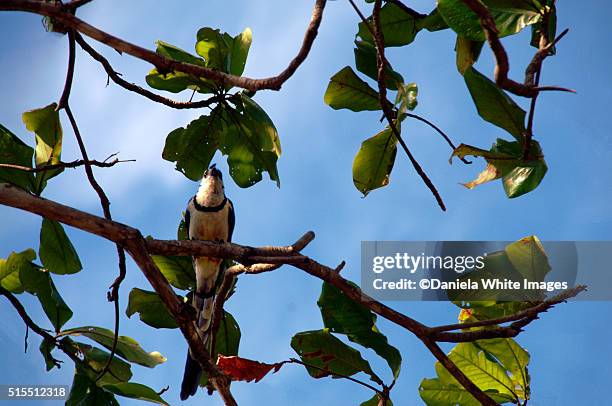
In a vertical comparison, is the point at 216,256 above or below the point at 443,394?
above

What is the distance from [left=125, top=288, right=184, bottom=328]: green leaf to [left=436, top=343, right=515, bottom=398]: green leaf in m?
1.54

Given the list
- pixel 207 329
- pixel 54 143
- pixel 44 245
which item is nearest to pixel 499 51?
pixel 54 143

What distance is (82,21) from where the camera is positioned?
277 cm

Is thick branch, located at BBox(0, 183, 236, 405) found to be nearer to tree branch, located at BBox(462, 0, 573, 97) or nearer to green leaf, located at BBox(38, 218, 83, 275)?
green leaf, located at BBox(38, 218, 83, 275)

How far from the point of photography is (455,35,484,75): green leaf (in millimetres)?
3125

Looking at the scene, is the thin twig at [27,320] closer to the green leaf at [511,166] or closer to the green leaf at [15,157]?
the green leaf at [15,157]

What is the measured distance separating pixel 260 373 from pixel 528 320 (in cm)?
120

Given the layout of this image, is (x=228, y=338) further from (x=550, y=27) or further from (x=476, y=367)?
(x=550, y=27)

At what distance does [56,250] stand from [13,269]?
12.2 inches

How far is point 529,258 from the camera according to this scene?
127 inches

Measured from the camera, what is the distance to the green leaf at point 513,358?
11.7 ft

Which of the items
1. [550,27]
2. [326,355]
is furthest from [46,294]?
[550,27]

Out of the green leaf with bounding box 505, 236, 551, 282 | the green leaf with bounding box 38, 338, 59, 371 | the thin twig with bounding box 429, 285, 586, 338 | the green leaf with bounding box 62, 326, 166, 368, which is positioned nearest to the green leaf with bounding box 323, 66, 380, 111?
the green leaf with bounding box 505, 236, 551, 282

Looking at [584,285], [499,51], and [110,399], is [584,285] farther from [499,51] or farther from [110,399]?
[110,399]
